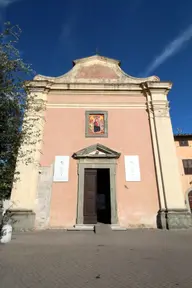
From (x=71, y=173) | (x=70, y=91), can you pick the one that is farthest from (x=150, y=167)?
(x=70, y=91)

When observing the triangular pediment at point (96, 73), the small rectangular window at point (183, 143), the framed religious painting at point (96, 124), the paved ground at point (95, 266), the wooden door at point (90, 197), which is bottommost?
the paved ground at point (95, 266)

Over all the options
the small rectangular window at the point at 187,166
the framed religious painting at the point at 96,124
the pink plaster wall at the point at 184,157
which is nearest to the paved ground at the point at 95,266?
the framed religious painting at the point at 96,124

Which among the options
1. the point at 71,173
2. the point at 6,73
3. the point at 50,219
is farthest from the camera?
the point at 71,173

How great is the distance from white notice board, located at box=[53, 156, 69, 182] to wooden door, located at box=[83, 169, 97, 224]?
1.02 m

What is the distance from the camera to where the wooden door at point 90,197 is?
9.13 meters

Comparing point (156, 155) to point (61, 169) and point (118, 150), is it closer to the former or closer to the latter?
point (118, 150)

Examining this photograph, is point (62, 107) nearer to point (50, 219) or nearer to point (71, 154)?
point (71, 154)

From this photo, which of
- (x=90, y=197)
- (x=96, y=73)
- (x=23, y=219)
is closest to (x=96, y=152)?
(x=90, y=197)

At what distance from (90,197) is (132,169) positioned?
2557mm

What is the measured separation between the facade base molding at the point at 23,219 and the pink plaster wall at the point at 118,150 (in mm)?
893

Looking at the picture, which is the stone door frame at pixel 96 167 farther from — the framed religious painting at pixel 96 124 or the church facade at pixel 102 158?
the framed religious painting at pixel 96 124

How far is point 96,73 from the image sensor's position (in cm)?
1264

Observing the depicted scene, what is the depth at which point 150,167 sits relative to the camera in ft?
32.4

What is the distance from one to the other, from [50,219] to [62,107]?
20.1 feet
